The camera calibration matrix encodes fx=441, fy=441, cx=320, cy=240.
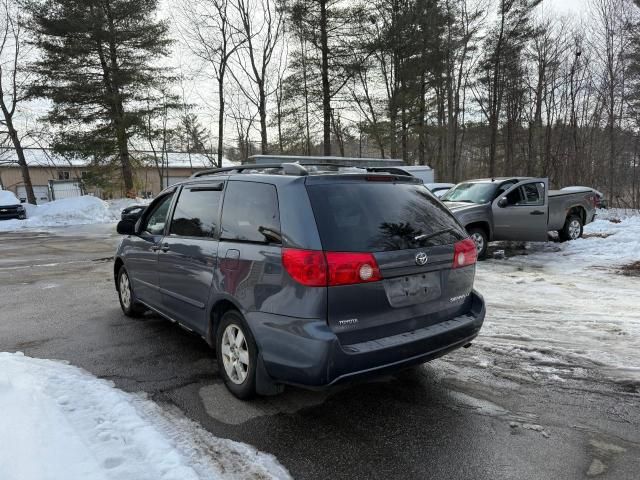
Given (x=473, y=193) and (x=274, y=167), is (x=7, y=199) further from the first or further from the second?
(x=274, y=167)

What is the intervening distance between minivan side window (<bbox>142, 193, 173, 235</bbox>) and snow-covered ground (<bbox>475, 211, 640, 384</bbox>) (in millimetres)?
3510

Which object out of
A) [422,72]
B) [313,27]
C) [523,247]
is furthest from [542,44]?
[523,247]

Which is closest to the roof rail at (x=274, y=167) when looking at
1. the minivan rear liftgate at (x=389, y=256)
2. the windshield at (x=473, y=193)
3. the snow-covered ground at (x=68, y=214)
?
the minivan rear liftgate at (x=389, y=256)

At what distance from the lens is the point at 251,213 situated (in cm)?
337

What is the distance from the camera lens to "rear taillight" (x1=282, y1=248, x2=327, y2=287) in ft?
9.11

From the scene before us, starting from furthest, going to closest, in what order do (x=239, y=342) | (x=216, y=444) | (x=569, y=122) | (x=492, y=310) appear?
(x=569, y=122)
(x=492, y=310)
(x=239, y=342)
(x=216, y=444)

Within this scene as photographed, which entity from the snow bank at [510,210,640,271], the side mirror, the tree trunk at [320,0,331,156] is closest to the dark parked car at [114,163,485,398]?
the side mirror

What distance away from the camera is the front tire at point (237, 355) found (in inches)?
128

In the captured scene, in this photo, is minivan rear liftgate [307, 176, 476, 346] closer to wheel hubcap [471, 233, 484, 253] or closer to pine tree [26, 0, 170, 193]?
wheel hubcap [471, 233, 484, 253]

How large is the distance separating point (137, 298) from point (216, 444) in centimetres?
303

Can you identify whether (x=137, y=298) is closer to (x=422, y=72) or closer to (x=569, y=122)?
(x=422, y=72)

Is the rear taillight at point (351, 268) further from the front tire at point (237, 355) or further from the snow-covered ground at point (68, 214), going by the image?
the snow-covered ground at point (68, 214)

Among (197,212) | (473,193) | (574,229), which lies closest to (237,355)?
(197,212)

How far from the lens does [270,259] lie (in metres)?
3.03
